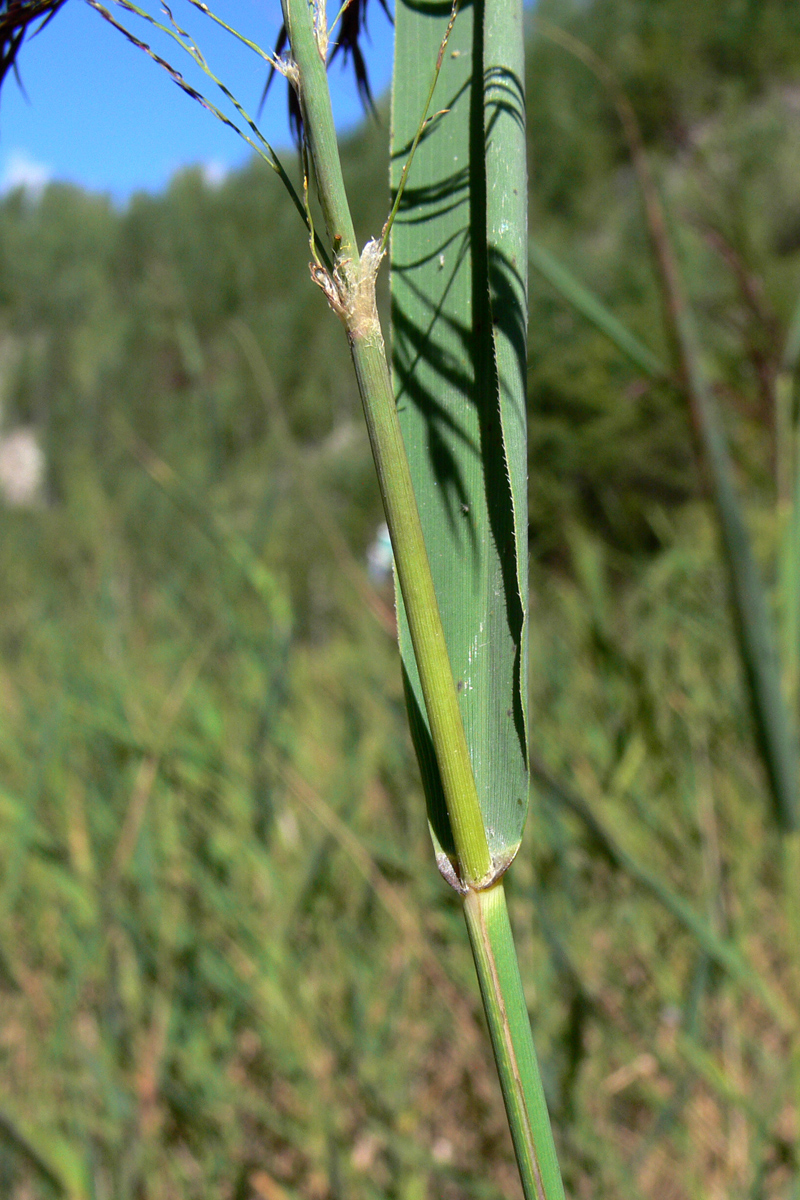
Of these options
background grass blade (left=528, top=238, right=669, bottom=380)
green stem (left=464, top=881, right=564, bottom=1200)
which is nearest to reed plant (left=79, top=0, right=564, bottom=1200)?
green stem (left=464, top=881, right=564, bottom=1200)

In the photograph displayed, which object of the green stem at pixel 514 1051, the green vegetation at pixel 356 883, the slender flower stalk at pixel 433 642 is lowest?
the green vegetation at pixel 356 883

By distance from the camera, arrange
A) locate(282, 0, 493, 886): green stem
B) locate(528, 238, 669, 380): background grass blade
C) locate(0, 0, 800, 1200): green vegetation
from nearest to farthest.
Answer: locate(282, 0, 493, 886): green stem
locate(528, 238, 669, 380): background grass blade
locate(0, 0, 800, 1200): green vegetation

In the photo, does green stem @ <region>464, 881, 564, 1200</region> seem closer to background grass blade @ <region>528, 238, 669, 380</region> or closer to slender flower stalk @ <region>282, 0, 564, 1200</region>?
slender flower stalk @ <region>282, 0, 564, 1200</region>

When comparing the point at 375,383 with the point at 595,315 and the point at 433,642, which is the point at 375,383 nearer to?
the point at 433,642

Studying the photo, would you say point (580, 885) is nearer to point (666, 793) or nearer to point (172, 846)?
point (666, 793)

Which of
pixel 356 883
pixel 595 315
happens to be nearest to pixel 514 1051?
pixel 595 315

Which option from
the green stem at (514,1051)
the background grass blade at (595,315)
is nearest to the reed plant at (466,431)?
the green stem at (514,1051)

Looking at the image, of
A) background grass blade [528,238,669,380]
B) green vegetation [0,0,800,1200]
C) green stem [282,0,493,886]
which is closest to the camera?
green stem [282,0,493,886]

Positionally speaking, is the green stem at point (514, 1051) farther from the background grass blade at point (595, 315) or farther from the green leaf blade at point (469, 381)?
the background grass blade at point (595, 315)
